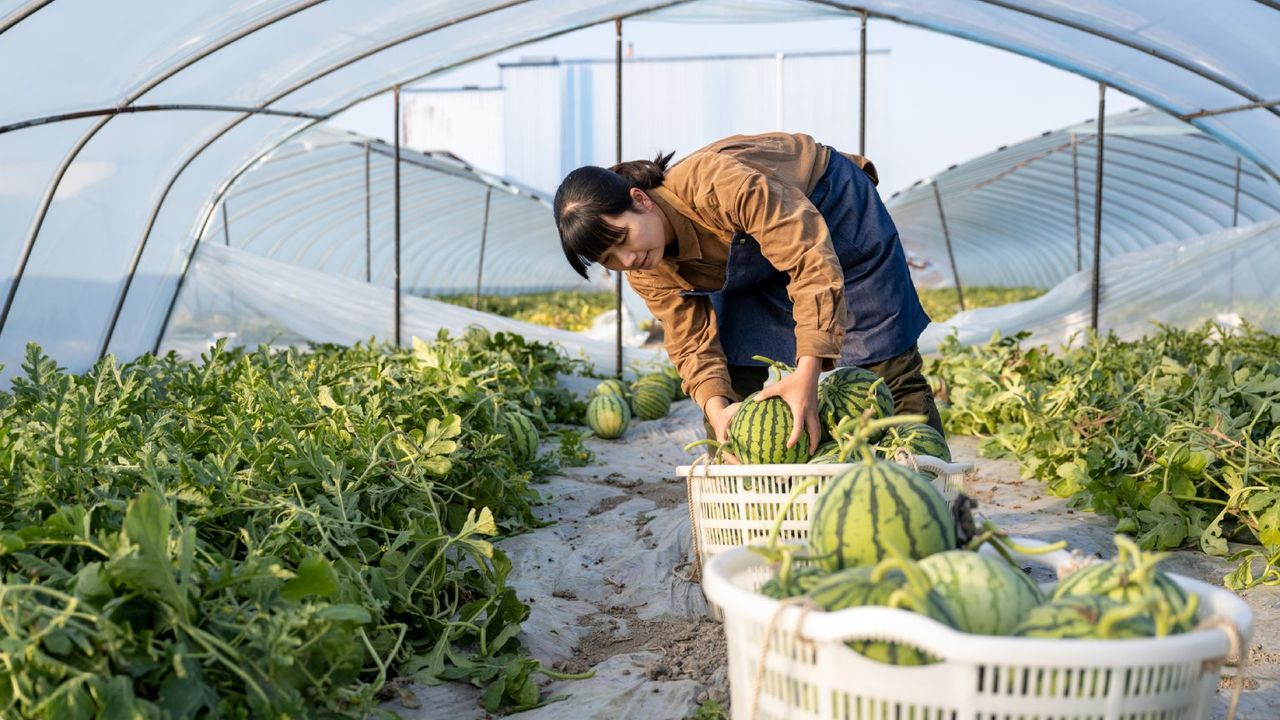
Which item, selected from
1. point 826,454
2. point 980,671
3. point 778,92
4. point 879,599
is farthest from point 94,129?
point 778,92

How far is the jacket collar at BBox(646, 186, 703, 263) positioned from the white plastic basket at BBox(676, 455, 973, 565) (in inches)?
27.2

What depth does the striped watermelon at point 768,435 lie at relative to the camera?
8.64 ft

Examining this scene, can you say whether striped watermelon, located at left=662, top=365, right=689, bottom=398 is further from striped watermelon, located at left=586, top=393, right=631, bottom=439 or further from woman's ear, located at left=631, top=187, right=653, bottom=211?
woman's ear, located at left=631, top=187, right=653, bottom=211

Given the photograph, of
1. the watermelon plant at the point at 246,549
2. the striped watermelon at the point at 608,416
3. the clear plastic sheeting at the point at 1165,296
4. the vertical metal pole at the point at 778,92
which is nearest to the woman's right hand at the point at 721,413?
the watermelon plant at the point at 246,549

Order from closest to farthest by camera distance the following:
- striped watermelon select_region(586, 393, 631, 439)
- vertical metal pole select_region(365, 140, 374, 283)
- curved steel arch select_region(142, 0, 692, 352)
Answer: striped watermelon select_region(586, 393, 631, 439) → curved steel arch select_region(142, 0, 692, 352) → vertical metal pole select_region(365, 140, 374, 283)

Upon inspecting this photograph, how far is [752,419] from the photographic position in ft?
8.81

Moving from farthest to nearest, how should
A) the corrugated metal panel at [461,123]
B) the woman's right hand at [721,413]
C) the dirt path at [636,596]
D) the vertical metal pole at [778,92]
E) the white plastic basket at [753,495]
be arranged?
the corrugated metal panel at [461,123], the vertical metal pole at [778,92], the woman's right hand at [721,413], the white plastic basket at [753,495], the dirt path at [636,596]

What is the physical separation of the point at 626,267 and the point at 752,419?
571 millimetres

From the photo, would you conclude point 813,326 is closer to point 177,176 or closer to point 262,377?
point 262,377

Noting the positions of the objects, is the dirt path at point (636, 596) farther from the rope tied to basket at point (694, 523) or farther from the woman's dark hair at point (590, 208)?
the woman's dark hair at point (590, 208)

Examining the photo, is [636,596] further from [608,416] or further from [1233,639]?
[608,416]

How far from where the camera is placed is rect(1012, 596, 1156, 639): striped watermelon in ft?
4.44

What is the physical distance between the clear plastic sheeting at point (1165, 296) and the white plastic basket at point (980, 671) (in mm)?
6180

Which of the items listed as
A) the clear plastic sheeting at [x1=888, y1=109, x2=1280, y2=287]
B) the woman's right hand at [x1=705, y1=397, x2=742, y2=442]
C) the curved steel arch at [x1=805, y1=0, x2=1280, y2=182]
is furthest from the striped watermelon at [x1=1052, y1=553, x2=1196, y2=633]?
the clear plastic sheeting at [x1=888, y1=109, x2=1280, y2=287]
